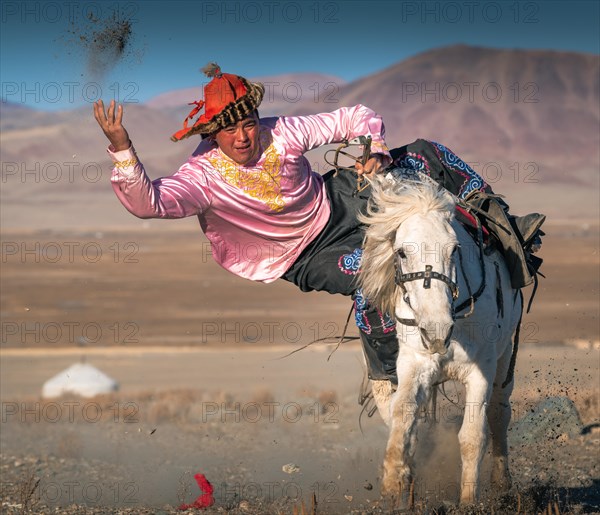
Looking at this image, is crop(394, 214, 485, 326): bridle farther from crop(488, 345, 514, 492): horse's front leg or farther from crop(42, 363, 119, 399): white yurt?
crop(42, 363, 119, 399): white yurt

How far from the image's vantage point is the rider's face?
5.70 metres

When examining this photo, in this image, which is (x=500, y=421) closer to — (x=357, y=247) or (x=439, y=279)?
(x=357, y=247)

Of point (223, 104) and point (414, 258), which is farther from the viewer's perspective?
point (223, 104)

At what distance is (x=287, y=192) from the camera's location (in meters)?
5.91

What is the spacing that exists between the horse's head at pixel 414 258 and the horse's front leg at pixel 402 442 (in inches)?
11.7

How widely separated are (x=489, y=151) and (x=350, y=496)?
89868 mm

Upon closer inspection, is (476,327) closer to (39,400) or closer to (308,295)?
(39,400)

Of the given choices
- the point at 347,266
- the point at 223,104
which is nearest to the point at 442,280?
the point at 347,266

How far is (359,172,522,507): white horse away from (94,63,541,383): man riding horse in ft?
1.33

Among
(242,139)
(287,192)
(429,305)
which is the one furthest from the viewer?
(287,192)

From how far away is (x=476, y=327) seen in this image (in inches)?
218

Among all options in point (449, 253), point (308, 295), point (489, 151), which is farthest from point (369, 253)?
point (489, 151)

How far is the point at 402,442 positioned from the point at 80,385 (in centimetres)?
774

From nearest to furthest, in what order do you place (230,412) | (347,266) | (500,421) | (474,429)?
(474,429) → (347,266) → (500,421) → (230,412)
